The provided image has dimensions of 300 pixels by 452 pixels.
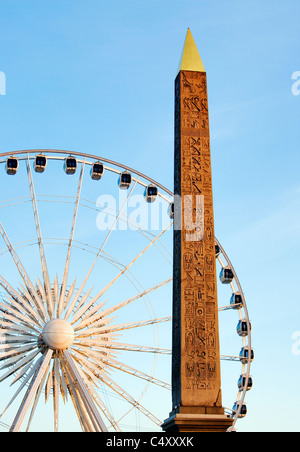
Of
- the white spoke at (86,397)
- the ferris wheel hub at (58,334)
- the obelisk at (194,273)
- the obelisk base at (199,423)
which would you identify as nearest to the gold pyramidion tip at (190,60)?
the obelisk at (194,273)

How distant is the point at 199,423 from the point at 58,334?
371 inches

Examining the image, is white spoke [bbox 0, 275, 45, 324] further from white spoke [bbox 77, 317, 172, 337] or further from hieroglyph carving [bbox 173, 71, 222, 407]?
hieroglyph carving [bbox 173, 71, 222, 407]

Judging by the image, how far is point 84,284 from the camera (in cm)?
2233

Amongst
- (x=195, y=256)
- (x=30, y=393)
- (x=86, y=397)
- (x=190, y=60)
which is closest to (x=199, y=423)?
(x=195, y=256)

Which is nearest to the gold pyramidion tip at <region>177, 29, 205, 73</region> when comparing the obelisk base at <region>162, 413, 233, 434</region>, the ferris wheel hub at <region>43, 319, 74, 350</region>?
the obelisk base at <region>162, 413, 233, 434</region>

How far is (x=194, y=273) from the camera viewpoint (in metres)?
13.8

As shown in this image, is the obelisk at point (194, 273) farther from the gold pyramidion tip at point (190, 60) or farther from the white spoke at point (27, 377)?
the white spoke at point (27, 377)

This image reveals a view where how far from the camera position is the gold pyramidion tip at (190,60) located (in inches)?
605

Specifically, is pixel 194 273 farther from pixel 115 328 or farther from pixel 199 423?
pixel 115 328

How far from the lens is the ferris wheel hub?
21.5 meters

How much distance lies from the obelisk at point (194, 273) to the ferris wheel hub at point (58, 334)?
26.4ft
